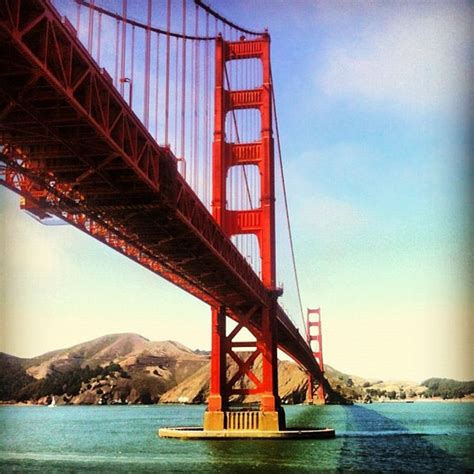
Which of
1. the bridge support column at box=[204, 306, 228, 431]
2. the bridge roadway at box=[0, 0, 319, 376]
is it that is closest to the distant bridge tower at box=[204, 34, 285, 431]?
the bridge support column at box=[204, 306, 228, 431]

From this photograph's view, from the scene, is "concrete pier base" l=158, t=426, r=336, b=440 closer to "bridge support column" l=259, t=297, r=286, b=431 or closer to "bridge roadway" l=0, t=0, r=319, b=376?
"bridge support column" l=259, t=297, r=286, b=431

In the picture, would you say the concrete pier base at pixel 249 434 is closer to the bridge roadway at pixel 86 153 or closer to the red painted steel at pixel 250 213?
the red painted steel at pixel 250 213

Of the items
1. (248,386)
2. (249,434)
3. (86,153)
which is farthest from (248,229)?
(248,386)

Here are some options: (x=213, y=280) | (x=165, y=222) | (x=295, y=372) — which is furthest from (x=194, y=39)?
(x=295, y=372)

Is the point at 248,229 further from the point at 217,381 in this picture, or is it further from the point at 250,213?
the point at 217,381

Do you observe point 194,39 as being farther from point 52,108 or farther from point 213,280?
point 52,108
